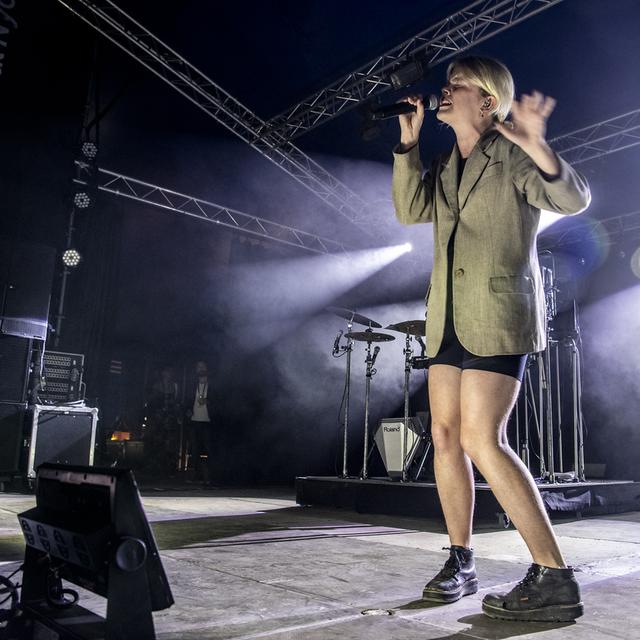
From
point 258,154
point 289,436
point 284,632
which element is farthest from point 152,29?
point 284,632

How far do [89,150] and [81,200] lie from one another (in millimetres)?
617

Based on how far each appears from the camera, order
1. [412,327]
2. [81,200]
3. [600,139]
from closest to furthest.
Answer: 1. [412,327]
2. [600,139]
3. [81,200]

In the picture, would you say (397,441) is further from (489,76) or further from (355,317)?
(489,76)

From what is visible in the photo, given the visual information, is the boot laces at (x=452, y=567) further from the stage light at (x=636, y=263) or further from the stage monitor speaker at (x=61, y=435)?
the stage light at (x=636, y=263)

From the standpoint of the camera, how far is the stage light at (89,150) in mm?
6918

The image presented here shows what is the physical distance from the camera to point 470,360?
5.62ft

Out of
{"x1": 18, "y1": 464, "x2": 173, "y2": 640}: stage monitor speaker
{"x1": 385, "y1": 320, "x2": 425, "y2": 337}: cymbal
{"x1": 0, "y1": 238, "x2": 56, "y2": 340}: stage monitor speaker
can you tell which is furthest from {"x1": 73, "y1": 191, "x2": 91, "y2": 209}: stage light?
{"x1": 18, "y1": 464, "x2": 173, "y2": 640}: stage monitor speaker

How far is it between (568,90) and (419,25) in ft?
5.75

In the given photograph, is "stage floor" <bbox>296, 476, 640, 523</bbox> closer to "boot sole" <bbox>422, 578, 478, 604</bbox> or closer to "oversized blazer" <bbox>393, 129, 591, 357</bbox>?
"boot sole" <bbox>422, 578, 478, 604</bbox>

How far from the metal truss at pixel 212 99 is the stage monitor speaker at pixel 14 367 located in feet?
10.4

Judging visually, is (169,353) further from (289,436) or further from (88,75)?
(88,75)

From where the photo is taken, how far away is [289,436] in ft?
28.5

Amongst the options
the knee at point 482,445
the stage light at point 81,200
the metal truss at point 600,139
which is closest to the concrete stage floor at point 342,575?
the knee at point 482,445

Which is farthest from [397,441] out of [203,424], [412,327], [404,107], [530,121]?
[530,121]
